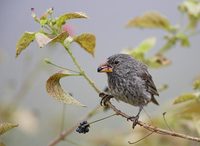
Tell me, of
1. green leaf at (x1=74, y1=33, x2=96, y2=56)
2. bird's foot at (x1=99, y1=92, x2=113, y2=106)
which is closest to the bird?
bird's foot at (x1=99, y1=92, x2=113, y2=106)

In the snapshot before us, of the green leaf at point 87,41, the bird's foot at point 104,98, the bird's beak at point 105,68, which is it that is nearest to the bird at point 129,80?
the bird's beak at point 105,68

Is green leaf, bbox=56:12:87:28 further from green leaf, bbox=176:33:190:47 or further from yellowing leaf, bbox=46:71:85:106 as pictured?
green leaf, bbox=176:33:190:47

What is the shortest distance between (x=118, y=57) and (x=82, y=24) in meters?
7.85

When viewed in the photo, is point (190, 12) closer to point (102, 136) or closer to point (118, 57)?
point (118, 57)

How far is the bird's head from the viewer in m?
3.49

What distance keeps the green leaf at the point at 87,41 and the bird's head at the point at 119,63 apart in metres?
0.70

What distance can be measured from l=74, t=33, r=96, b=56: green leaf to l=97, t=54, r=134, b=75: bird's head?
70 centimetres

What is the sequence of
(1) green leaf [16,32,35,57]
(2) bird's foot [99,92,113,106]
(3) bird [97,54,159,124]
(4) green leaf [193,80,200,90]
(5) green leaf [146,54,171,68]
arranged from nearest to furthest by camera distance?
(1) green leaf [16,32,35,57]
(2) bird's foot [99,92,113,106]
(4) green leaf [193,80,200,90]
(3) bird [97,54,159,124]
(5) green leaf [146,54,171,68]

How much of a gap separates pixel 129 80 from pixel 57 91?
1.04 meters

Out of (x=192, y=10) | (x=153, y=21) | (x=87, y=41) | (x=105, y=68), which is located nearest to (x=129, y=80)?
(x=105, y=68)

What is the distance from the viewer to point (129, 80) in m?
3.56

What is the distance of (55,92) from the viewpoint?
2.57 m

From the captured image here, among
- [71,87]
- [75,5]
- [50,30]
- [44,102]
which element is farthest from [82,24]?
[50,30]

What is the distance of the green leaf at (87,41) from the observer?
2.68 m
